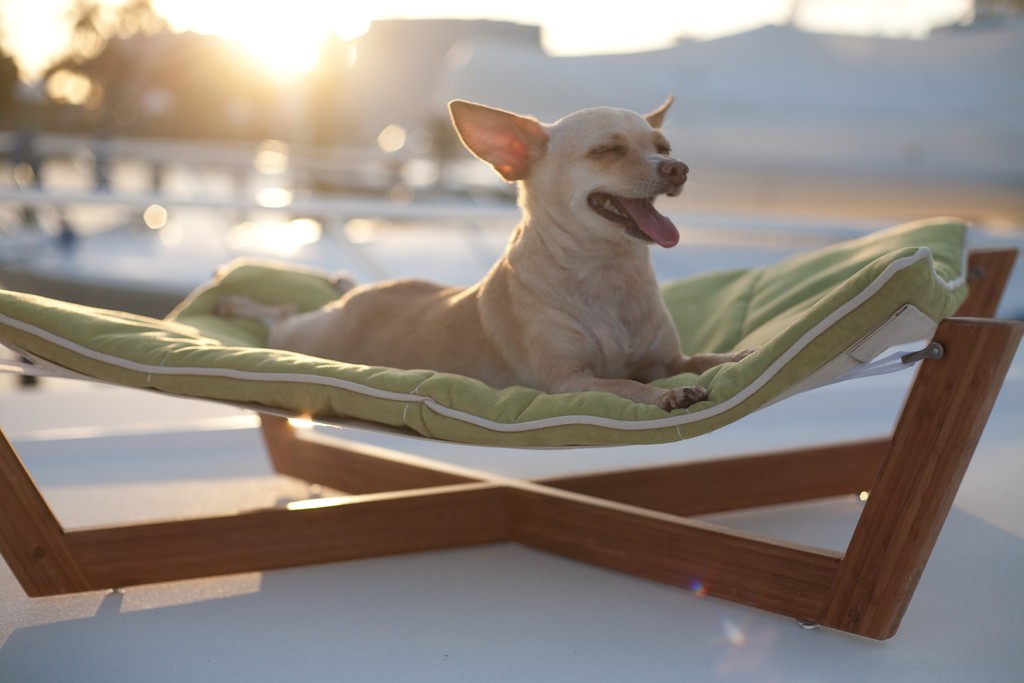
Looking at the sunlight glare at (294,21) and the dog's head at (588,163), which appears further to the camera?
the sunlight glare at (294,21)

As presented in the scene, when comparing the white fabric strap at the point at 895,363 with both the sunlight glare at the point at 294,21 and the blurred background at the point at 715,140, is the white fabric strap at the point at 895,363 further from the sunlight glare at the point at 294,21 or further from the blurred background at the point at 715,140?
the sunlight glare at the point at 294,21

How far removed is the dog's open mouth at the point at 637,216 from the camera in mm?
2090

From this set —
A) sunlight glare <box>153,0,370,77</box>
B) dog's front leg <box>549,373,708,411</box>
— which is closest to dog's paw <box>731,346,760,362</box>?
dog's front leg <box>549,373,708,411</box>

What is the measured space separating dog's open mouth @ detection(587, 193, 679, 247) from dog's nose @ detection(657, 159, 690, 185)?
0.29 ft

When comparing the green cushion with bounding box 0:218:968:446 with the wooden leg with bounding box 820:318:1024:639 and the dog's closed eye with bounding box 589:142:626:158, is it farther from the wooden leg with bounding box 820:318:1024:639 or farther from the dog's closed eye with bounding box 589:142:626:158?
the dog's closed eye with bounding box 589:142:626:158

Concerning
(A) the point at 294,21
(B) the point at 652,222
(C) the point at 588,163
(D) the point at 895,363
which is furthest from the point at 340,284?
(A) the point at 294,21

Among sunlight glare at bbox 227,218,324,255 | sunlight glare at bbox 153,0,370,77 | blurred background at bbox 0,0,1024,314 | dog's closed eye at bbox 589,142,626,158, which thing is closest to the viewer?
dog's closed eye at bbox 589,142,626,158

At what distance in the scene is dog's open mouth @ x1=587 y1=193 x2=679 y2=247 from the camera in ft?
6.86

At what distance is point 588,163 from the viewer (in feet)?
7.27

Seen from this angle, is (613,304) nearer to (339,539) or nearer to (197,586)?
(339,539)

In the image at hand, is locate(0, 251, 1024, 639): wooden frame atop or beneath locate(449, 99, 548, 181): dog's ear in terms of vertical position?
beneath

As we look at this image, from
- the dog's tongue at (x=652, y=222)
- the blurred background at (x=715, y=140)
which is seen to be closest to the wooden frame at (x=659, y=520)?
the dog's tongue at (x=652, y=222)

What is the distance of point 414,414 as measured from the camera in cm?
185

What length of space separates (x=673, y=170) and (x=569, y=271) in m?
0.34
